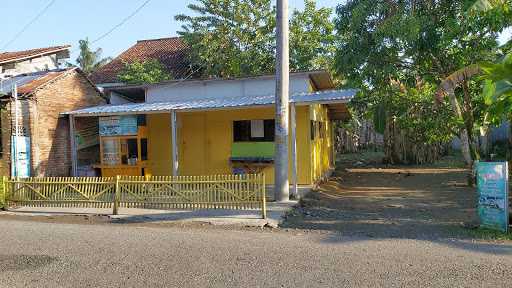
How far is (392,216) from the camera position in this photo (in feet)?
31.3

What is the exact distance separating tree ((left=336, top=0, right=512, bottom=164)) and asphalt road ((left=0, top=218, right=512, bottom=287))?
6.97 metres

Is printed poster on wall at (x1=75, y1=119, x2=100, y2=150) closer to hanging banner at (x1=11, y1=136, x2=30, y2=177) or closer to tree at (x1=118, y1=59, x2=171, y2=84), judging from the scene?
hanging banner at (x1=11, y1=136, x2=30, y2=177)

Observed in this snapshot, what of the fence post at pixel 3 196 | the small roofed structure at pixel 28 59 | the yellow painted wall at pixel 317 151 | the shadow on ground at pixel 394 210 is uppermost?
the small roofed structure at pixel 28 59

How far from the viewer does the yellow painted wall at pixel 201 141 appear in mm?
14411

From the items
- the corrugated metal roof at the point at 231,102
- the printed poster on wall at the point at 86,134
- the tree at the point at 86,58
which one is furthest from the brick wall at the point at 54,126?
the tree at the point at 86,58

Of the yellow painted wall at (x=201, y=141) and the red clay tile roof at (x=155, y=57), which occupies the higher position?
the red clay tile roof at (x=155, y=57)

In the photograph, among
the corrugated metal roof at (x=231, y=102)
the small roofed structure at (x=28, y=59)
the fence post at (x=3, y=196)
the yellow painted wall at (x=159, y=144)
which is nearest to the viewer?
the fence post at (x=3, y=196)

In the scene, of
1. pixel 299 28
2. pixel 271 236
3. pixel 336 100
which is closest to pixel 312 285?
pixel 271 236

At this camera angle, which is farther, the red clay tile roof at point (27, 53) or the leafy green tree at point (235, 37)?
the leafy green tree at point (235, 37)

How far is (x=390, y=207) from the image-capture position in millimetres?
10727

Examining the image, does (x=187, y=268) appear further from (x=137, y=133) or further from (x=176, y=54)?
(x=176, y=54)

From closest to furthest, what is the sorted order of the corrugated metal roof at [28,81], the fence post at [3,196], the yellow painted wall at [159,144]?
the fence post at [3,196]
the corrugated metal roof at [28,81]
the yellow painted wall at [159,144]

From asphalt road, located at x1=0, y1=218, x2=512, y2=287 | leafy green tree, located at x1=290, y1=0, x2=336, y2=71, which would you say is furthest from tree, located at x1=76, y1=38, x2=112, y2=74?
asphalt road, located at x1=0, y1=218, x2=512, y2=287

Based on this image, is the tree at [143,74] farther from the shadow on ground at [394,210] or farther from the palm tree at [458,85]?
the palm tree at [458,85]
